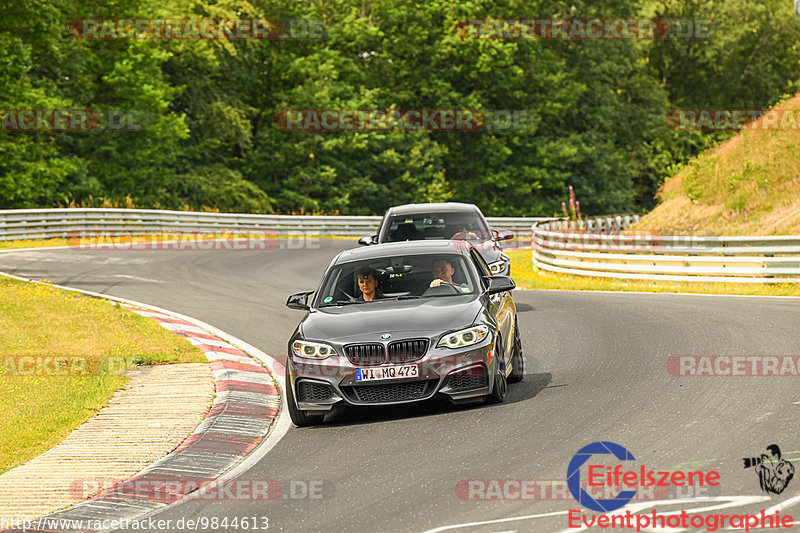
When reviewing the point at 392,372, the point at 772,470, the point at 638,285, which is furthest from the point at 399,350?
the point at 638,285

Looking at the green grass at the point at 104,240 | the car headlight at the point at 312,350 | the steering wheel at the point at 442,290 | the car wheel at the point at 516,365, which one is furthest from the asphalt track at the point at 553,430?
the green grass at the point at 104,240

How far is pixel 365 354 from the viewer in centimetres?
963

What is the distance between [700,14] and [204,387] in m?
67.6

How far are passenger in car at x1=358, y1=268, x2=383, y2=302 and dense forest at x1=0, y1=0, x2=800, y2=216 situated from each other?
35672mm

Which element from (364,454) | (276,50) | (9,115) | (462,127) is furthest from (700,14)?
(364,454)

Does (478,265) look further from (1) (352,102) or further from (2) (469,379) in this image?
(1) (352,102)

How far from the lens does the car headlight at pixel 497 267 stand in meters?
16.7

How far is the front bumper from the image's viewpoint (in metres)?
9.57

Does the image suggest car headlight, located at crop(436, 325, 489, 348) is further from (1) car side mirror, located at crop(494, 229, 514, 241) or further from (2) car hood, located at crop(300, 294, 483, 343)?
(1) car side mirror, located at crop(494, 229, 514, 241)

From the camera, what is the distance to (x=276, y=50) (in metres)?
62.0

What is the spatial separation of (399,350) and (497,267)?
740 cm

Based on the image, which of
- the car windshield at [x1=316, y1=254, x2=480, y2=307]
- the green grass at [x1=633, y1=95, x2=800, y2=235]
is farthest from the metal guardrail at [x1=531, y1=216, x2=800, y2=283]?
the car windshield at [x1=316, y1=254, x2=480, y2=307]

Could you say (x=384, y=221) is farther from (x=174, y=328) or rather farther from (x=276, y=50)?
(x=276, y=50)

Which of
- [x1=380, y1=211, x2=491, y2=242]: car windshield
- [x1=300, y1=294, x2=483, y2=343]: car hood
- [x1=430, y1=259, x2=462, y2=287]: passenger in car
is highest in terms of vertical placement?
[x1=430, y1=259, x2=462, y2=287]: passenger in car
